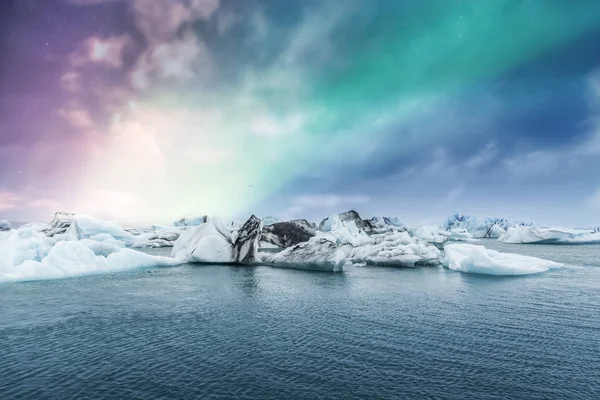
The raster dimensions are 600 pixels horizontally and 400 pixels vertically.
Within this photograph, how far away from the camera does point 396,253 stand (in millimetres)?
48219

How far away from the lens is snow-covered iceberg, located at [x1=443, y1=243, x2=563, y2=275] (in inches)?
1436

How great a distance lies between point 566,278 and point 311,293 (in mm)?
26117

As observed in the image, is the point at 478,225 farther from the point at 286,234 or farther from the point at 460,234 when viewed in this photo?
the point at 286,234

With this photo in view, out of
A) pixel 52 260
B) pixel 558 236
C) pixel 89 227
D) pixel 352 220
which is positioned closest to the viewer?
pixel 52 260

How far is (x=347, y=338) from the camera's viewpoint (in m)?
16.1

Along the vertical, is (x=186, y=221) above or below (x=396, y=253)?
above

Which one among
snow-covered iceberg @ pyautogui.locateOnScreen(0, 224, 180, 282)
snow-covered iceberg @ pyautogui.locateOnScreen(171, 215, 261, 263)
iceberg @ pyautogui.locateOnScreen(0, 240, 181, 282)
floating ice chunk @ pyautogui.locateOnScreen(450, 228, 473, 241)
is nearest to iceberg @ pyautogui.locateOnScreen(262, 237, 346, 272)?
snow-covered iceberg @ pyautogui.locateOnScreen(171, 215, 261, 263)

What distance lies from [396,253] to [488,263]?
13074 millimetres

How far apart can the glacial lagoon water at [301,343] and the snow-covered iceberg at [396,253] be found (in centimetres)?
1819

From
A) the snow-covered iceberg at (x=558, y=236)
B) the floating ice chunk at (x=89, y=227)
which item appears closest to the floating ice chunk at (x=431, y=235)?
the snow-covered iceberg at (x=558, y=236)

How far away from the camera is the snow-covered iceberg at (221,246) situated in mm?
51406

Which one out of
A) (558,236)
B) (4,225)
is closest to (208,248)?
(558,236)

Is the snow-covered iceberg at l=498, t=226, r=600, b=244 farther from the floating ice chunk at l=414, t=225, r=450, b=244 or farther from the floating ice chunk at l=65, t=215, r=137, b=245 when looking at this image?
the floating ice chunk at l=65, t=215, r=137, b=245

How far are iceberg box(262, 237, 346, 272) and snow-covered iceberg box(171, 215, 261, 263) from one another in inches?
176
